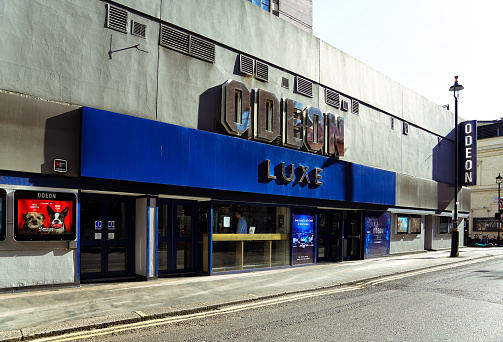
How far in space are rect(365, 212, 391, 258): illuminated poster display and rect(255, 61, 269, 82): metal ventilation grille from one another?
31.6ft

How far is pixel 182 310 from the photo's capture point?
28.9 ft

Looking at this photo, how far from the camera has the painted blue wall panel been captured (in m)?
11.0

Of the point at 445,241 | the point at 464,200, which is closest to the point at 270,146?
the point at 445,241

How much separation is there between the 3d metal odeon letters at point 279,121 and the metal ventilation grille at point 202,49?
108 cm

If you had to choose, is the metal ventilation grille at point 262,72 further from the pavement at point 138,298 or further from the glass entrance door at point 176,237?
the pavement at point 138,298

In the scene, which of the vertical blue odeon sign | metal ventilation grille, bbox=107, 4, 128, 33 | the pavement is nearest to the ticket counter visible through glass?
the pavement

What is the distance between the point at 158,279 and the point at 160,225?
66.9 inches

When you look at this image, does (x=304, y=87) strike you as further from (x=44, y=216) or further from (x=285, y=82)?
(x=44, y=216)

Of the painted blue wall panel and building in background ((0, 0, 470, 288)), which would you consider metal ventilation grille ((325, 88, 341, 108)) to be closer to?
building in background ((0, 0, 470, 288))

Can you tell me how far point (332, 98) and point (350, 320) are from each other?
13.2 m

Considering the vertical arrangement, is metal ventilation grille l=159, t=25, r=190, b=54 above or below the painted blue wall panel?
above

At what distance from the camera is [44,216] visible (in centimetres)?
1037

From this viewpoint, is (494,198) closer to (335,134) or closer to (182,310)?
(335,134)

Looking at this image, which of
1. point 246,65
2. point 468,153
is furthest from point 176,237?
point 468,153
